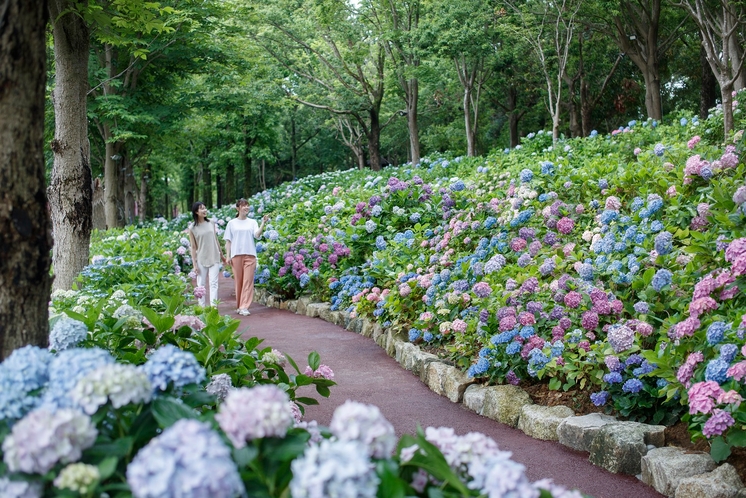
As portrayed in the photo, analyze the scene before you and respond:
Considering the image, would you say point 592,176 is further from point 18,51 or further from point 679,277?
point 18,51

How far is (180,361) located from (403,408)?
4113mm

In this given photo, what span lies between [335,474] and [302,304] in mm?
9636

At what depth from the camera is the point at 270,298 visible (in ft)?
38.7

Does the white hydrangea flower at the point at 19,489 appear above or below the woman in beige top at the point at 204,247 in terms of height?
below

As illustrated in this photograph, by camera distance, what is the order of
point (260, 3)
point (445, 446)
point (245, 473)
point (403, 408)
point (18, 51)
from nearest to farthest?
point (245, 473), point (445, 446), point (18, 51), point (403, 408), point (260, 3)

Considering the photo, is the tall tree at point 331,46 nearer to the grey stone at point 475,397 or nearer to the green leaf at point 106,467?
the grey stone at point 475,397

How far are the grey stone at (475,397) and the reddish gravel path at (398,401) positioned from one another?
6 centimetres

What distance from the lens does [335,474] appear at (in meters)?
1.33

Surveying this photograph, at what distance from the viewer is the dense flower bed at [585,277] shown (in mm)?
3961

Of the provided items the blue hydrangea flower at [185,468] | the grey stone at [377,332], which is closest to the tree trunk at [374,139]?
the grey stone at [377,332]

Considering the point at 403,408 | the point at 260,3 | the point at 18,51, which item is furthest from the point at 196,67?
the point at 18,51

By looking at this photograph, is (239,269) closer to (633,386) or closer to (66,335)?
(633,386)

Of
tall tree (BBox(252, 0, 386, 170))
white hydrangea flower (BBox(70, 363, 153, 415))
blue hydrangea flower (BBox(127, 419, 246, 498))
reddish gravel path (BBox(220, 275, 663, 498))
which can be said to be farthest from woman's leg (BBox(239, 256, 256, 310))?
tall tree (BBox(252, 0, 386, 170))

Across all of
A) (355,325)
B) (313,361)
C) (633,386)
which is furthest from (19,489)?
(355,325)
